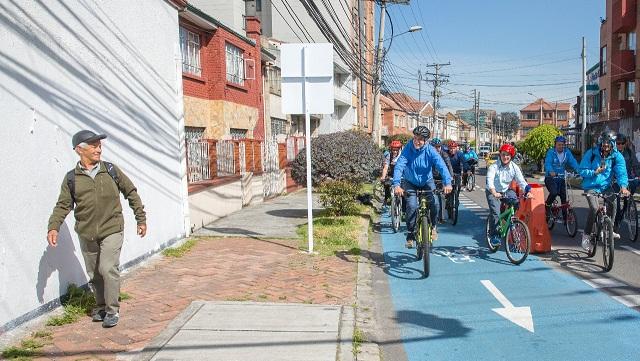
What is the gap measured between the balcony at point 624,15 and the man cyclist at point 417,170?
3259cm

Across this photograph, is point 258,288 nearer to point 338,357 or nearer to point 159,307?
point 159,307

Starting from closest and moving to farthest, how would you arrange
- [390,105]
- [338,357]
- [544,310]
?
[338,357] → [544,310] → [390,105]

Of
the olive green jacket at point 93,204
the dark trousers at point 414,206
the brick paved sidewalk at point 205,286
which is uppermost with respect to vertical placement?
the olive green jacket at point 93,204

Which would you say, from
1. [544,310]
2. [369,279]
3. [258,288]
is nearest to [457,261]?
[369,279]

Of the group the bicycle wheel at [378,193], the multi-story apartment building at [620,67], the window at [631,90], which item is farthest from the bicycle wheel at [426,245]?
the window at [631,90]

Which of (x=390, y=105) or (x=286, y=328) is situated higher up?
(x=390, y=105)

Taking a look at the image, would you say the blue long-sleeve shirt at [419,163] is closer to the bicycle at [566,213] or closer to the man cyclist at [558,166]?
the man cyclist at [558,166]

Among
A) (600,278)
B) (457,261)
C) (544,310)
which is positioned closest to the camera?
(544,310)

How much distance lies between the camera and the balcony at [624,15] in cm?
3403

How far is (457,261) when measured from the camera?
8.34m

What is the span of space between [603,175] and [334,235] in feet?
14.2

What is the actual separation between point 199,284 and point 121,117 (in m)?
2.42

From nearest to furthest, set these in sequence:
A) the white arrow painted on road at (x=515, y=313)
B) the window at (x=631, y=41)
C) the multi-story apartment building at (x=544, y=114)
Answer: the white arrow painted on road at (x=515, y=313), the window at (x=631, y=41), the multi-story apartment building at (x=544, y=114)

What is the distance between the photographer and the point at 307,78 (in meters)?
8.29
